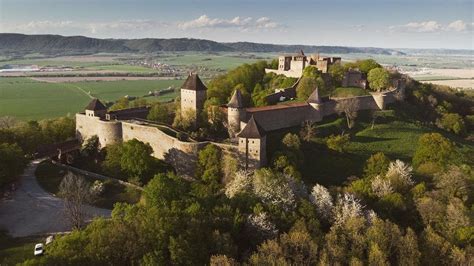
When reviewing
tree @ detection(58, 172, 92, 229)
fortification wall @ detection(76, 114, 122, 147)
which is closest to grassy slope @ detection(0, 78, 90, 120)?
fortification wall @ detection(76, 114, 122, 147)

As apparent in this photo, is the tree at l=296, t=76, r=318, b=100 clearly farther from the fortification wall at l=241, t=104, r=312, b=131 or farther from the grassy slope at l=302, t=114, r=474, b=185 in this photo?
the grassy slope at l=302, t=114, r=474, b=185

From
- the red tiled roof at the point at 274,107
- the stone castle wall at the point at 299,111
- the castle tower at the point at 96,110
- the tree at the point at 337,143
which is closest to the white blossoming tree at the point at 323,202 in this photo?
the tree at the point at 337,143

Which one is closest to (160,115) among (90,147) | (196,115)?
(196,115)

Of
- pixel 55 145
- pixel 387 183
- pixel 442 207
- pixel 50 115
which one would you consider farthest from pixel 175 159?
pixel 50 115

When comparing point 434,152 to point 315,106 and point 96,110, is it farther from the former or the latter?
point 96,110

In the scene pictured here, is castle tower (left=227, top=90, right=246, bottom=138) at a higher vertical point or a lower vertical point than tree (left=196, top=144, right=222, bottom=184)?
higher
